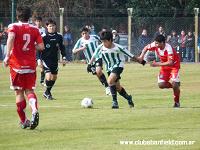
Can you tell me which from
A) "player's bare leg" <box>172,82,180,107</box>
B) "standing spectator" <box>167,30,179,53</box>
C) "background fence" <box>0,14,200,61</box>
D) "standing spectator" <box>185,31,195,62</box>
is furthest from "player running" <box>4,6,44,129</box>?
"background fence" <box>0,14,200,61</box>

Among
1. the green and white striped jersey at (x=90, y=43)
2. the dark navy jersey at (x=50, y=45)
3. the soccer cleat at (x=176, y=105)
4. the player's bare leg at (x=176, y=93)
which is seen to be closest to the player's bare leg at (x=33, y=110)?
the soccer cleat at (x=176, y=105)

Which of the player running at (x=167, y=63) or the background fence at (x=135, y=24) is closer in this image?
the player running at (x=167, y=63)

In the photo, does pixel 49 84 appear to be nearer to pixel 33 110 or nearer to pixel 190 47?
pixel 33 110

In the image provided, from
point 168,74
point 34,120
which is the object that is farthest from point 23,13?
point 168,74

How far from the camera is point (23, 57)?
45.1ft

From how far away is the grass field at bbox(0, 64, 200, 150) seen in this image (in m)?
12.0

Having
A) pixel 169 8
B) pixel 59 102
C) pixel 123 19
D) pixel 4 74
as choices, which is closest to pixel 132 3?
pixel 169 8

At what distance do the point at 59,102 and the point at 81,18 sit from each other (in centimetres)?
2447

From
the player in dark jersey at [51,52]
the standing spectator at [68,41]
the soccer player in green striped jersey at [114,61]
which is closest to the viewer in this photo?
the soccer player in green striped jersey at [114,61]

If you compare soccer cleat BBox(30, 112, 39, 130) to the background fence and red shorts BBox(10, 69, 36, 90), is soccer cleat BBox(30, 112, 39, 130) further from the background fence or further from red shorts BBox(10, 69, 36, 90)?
the background fence

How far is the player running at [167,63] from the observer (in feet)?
59.6

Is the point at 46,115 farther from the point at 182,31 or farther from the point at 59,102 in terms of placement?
the point at 182,31

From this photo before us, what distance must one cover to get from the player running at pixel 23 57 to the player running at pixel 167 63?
4738mm

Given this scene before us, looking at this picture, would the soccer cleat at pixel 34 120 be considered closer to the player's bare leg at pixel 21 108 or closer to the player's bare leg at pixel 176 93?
the player's bare leg at pixel 21 108
